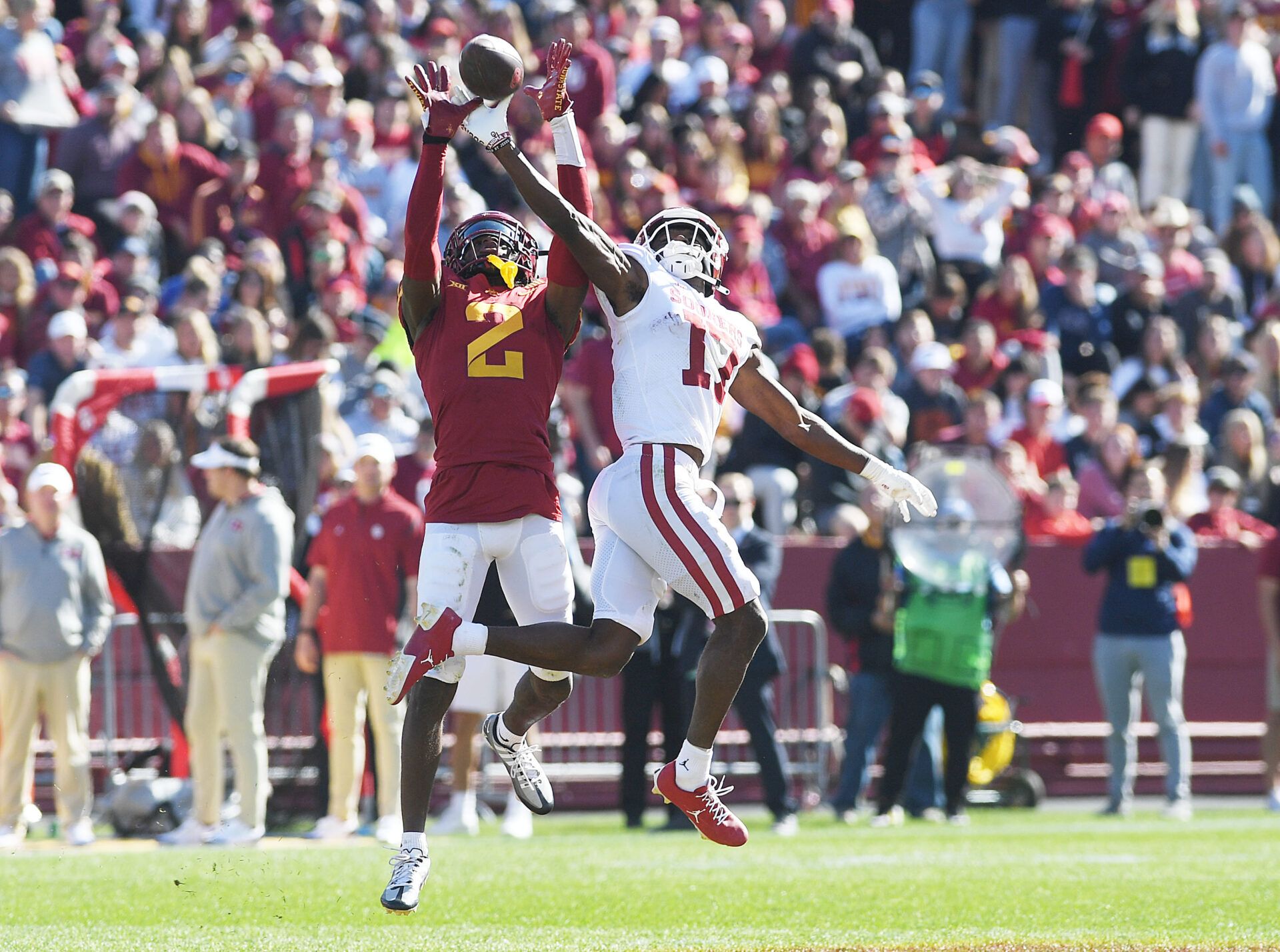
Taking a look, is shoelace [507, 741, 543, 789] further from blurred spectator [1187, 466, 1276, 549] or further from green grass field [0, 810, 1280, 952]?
blurred spectator [1187, 466, 1276, 549]

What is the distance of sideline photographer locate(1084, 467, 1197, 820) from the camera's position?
13445 millimetres

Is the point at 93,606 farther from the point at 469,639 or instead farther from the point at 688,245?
the point at 688,245

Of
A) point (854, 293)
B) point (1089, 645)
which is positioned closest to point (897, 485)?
point (1089, 645)

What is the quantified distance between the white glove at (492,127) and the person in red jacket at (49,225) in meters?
9.11

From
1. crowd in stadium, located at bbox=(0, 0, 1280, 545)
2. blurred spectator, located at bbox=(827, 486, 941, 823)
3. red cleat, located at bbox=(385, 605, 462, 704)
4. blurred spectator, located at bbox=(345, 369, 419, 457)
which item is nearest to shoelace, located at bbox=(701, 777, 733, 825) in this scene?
red cleat, located at bbox=(385, 605, 462, 704)

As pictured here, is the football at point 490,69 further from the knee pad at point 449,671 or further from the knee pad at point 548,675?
the knee pad at point 548,675

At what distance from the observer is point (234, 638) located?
38.8 feet

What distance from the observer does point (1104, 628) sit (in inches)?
539

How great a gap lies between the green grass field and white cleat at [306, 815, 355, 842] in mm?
280

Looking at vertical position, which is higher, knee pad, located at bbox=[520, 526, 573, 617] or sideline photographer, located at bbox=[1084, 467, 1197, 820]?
knee pad, located at bbox=[520, 526, 573, 617]

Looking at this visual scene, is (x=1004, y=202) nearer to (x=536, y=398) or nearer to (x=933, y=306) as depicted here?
(x=933, y=306)

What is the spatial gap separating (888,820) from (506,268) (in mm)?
6528

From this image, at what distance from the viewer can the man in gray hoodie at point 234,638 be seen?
1177 cm

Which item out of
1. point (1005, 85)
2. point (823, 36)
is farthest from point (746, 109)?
point (1005, 85)
